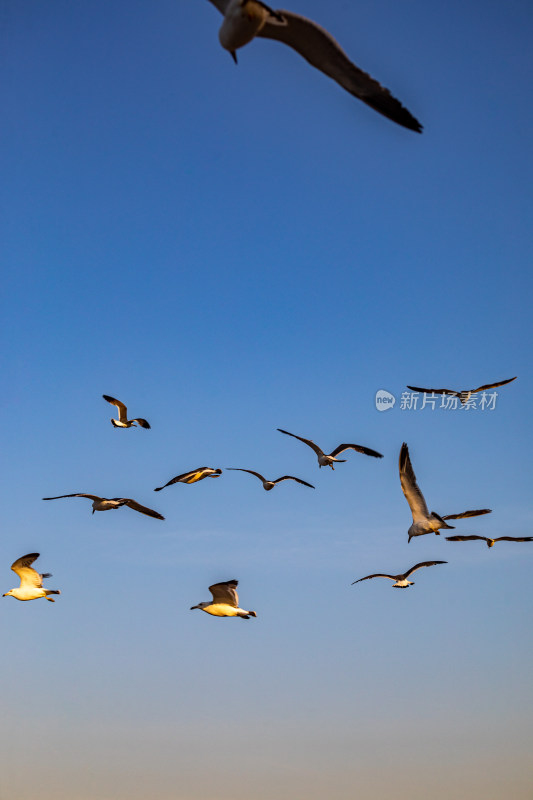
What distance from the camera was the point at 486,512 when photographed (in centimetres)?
2188

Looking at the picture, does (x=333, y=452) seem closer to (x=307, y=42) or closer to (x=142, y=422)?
(x=142, y=422)

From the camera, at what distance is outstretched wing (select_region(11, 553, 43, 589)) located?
81.8ft

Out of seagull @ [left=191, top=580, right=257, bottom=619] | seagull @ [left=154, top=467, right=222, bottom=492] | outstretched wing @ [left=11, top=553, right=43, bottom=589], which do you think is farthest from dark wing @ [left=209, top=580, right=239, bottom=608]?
outstretched wing @ [left=11, top=553, right=43, bottom=589]

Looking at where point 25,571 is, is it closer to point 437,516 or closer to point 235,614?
point 235,614

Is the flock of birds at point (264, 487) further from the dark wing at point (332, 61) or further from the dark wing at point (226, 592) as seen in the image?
the dark wing at point (332, 61)

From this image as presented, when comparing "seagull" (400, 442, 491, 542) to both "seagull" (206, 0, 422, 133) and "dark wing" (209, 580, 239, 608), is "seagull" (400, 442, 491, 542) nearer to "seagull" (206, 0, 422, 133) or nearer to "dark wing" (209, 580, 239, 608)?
"dark wing" (209, 580, 239, 608)

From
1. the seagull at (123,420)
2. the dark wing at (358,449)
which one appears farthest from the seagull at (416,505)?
the seagull at (123,420)

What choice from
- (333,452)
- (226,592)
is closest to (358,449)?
(333,452)

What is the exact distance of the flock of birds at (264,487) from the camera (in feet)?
70.4

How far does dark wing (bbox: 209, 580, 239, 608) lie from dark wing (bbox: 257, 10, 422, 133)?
529 inches

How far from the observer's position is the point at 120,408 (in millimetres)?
27422

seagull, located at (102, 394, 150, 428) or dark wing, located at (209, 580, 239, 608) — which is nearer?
dark wing, located at (209, 580, 239, 608)

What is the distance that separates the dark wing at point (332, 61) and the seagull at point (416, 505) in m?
10.5

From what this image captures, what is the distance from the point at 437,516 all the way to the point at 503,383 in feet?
15.8
